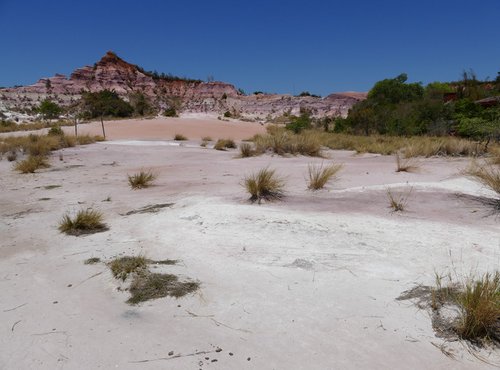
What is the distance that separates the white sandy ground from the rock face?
47003 millimetres

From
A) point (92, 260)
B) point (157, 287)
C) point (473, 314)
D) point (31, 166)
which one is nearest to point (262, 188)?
point (92, 260)

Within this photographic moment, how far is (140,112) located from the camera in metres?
41.9

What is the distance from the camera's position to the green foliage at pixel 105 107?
3781 cm

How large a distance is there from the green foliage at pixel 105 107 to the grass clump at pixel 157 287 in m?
36.5

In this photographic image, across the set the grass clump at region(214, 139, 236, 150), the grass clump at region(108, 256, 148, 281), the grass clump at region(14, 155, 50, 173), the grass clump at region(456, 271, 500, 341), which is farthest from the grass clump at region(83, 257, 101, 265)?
the grass clump at region(214, 139, 236, 150)

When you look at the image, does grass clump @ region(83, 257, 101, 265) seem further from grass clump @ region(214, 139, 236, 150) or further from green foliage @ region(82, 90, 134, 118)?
green foliage @ region(82, 90, 134, 118)

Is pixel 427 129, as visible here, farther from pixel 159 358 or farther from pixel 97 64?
pixel 97 64

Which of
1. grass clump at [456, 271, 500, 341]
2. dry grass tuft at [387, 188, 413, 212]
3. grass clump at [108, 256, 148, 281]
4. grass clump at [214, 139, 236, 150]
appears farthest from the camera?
grass clump at [214, 139, 236, 150]

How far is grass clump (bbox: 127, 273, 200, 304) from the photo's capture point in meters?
3.33

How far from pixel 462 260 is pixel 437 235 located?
2.23 feet

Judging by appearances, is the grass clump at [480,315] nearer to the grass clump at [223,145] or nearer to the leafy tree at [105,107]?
the grass clump at [223,145]

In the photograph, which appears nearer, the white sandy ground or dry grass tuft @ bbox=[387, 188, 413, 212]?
the white sandy ground

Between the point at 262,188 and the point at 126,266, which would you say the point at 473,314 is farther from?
the point at 262,188

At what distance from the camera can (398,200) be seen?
5863mm
